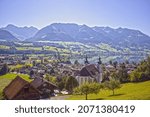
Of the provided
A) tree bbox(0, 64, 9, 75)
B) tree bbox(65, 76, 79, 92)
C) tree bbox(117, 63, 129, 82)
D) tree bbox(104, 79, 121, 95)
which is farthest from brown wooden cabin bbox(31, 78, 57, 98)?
tree bbox(117, 63, 129, 82)

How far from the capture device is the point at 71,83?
24.1 ft

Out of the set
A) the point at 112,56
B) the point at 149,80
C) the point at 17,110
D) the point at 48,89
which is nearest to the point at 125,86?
the point at 149,80

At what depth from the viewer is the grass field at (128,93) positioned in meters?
6.22

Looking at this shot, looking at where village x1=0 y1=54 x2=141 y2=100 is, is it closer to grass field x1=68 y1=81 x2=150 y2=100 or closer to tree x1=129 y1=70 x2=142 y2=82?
tree x1=129 y1=70 x2=142 y2=82

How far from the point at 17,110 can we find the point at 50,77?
1.58 metres

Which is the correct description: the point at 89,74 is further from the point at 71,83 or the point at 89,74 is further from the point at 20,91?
the point at 20,91

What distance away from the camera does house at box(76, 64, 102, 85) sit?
7344mm

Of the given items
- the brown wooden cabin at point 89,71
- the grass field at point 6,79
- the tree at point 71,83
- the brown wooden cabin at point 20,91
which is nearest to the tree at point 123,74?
the brown wooden cabin at point 89,71

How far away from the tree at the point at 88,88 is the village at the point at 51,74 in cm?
19

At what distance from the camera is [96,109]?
19.0 ft

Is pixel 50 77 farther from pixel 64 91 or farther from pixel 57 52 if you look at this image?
pixel 57 52

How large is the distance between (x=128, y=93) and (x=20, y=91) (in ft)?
6.48

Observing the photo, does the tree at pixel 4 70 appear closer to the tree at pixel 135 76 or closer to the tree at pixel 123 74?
the tree at pixel 123 74

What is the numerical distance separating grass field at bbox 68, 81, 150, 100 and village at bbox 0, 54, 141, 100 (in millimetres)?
383
